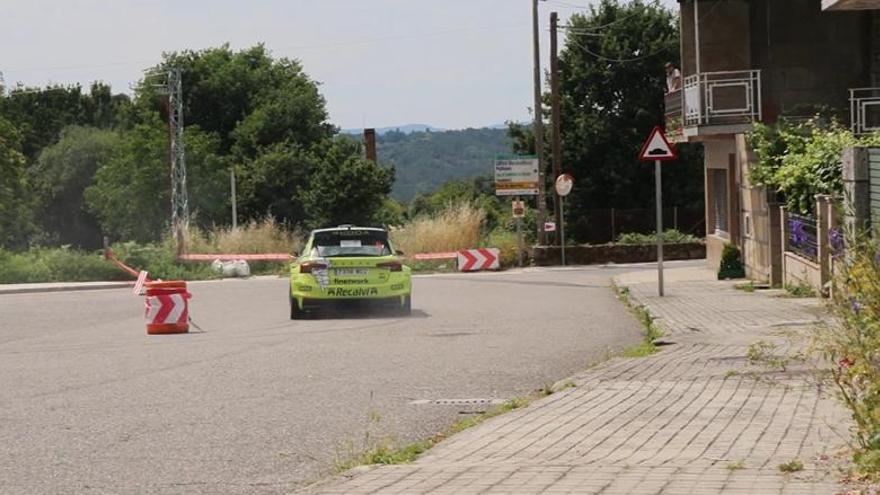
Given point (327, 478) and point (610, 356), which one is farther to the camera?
point (610, 356)

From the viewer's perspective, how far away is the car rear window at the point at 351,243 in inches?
962

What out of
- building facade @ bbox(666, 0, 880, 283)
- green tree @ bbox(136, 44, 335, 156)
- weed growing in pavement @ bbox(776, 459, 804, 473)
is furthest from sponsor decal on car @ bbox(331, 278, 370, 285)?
green tree @ bbox(136, 44, 335, 156)

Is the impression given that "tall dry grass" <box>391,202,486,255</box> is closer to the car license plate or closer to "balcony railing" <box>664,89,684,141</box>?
Result: "balcony railing" <box>664,89,684,141</box>

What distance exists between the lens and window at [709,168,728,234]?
125 feet

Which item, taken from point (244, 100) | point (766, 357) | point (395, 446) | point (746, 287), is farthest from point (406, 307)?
point (244, 100)

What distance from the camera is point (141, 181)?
293ft

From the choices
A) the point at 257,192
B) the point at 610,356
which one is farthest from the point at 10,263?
the point at 257,192

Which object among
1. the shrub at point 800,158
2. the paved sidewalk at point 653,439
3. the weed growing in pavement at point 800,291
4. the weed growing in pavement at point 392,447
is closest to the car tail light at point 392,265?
the weed growing in pavement at point 800,291

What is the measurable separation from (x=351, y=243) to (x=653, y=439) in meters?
15.6

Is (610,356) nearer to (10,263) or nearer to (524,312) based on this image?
(524,312)

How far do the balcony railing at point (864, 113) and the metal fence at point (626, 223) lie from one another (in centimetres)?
2459

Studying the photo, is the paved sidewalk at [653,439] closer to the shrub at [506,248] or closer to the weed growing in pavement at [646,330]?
the weed growing in pavement at [646,330]

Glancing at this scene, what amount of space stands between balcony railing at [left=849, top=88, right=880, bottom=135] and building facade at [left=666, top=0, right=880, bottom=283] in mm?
251

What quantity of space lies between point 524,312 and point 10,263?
947 inches
